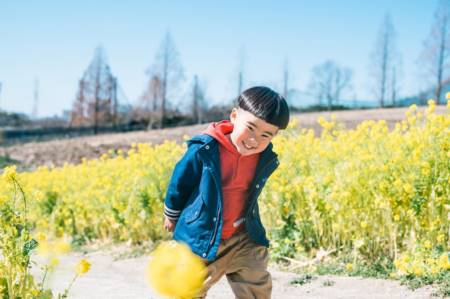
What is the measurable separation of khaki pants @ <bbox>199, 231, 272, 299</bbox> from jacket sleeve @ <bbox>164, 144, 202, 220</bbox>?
10.2 inches

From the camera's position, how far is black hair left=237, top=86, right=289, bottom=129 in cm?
220

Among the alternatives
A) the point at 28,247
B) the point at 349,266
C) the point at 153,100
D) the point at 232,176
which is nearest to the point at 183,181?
the point at 232,176

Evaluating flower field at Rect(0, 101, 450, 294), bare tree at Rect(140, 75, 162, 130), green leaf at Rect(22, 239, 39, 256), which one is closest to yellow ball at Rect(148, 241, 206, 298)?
green leaf at Rect(22, 239, 39, 256)

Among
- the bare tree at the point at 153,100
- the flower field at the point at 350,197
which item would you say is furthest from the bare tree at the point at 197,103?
the flower field at the point at 350,197

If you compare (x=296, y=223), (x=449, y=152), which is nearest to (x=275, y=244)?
(x=296, y=223)

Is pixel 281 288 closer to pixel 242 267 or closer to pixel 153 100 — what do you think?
pixel 242 267

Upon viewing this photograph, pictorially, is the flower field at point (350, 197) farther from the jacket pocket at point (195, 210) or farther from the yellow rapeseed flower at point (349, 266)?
the jacket pocket at point (195, 210)

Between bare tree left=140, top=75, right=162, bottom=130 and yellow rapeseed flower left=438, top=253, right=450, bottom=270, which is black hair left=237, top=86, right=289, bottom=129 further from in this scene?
bare tree left=140, top=75, right=162, bottom=130

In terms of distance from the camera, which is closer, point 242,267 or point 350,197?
point 242,267

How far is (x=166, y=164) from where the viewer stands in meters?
5.25

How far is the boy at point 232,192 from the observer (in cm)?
226

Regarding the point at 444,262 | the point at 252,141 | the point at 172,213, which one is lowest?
the point at 444,262

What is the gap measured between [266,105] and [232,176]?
0.39 meters

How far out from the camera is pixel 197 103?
25516mm
